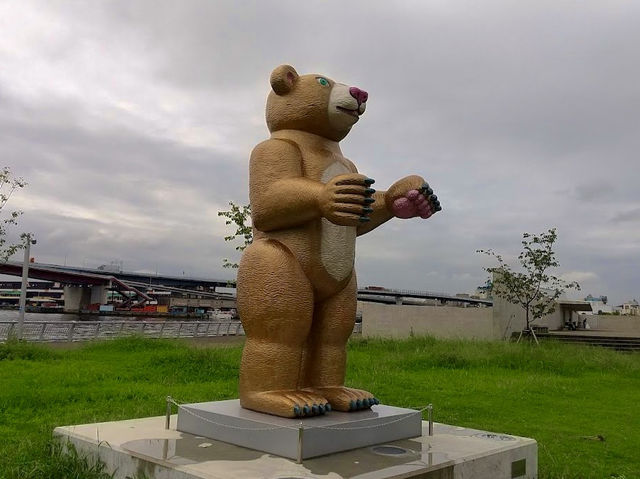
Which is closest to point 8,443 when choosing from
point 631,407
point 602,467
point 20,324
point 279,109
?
point 279,109

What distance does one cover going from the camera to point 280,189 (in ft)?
13.2

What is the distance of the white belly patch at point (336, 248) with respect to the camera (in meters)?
4.18

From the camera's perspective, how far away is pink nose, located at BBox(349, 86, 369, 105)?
14.5 feet

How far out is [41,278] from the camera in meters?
37.0

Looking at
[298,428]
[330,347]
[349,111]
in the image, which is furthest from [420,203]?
[298,428]

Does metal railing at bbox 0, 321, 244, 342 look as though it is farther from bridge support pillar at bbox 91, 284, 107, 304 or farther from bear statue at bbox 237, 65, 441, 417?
bridge support pillar at bbox 91, 284, 107, 304

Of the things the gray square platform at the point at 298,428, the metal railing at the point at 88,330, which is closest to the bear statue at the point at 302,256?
the gray square platform at the point at 298,428

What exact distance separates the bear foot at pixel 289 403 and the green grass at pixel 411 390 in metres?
1.11

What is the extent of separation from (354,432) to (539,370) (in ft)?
29.6

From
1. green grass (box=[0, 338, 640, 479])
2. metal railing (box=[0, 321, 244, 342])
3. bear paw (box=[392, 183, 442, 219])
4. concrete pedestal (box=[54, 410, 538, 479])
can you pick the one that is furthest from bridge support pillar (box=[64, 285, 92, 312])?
bear paw (box=[392, 183, 442, 219])

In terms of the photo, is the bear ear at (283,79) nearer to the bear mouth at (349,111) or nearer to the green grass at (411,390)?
the bear mouth at (349,111)

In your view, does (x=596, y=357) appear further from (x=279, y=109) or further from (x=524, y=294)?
(x=279, y=109)

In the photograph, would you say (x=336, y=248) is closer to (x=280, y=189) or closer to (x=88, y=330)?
(x=280, y=189)

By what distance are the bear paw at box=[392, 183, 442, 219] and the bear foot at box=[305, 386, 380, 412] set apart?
4.46 ft
